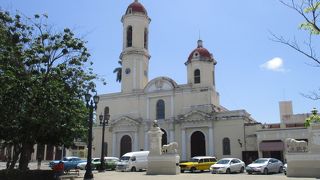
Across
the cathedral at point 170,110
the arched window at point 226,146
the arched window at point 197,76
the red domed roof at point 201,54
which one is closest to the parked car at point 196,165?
the arched window at point 226,146

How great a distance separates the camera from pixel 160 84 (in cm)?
4950

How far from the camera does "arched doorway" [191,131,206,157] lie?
45625 mm

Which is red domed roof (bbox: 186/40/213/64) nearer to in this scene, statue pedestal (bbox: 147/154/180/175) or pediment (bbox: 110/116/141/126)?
pediment (bbox: 110/116/141/126)

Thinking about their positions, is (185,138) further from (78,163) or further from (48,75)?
(48,75)

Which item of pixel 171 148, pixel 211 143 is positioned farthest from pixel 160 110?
pixel 171 148

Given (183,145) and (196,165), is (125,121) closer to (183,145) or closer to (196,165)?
(183,145)

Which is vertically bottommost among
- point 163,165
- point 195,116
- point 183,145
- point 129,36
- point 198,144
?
point 163,165

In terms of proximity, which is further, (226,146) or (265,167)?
Result: (226,146)

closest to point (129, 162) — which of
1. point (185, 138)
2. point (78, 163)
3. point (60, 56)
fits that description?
point (78, 163)

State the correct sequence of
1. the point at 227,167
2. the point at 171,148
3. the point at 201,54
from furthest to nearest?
the point at 201,54 → the point at 227,167 → the point at 171,148

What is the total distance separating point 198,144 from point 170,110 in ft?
19.2

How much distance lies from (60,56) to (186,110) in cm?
2879

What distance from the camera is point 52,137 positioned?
2080cm

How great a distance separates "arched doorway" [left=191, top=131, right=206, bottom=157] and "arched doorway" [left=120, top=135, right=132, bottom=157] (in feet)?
29.8
